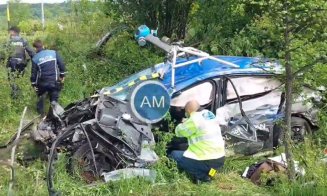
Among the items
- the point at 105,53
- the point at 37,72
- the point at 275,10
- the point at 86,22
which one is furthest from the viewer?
the point at 86,22

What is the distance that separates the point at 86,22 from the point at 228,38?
4544 millimetres

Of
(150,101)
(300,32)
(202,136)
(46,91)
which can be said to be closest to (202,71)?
(150,101)

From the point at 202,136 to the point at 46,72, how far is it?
469cm

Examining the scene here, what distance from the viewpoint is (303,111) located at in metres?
8.96

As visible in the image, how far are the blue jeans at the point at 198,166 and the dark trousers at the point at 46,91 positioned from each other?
4.40 metres

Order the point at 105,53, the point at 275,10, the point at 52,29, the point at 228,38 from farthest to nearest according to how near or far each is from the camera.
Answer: the point at 52,29 < the point at 105,53 < the point at 228,38 < the point at 275,10

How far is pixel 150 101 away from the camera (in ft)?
26.3

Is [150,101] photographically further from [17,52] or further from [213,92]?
[17,52]

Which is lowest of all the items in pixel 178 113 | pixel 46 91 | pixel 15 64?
pixel 46 91

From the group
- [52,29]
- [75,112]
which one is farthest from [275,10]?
[52,29]

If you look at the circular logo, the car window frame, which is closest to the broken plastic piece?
the circular logo

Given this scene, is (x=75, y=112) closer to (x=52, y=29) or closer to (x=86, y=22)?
(x=86, y=22)

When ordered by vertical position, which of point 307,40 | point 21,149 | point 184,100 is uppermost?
point 307,40

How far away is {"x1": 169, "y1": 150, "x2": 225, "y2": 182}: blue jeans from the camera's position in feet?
24.5
